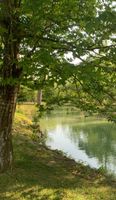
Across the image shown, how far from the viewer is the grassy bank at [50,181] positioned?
905 cm

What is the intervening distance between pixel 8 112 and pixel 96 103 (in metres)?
2.36

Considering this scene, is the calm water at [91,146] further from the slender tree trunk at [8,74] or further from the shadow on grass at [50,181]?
the slender tree trunk at [8,74]

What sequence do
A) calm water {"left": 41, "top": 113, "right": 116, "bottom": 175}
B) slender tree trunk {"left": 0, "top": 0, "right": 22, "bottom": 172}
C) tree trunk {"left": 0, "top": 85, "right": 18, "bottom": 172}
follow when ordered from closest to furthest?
slender tree trunk {"left": 0, "top": 0, "right": 22, "bottom": 172}
tree trunk {"left": 0, "top": 85, "right": 18, "bottom": 172}
calm water {"left": 41, "top": 113, "right": 116, "bottom": 175}

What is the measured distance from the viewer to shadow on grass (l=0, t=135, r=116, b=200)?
9.05 m

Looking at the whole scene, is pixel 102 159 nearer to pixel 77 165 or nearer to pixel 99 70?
pixel 77 165

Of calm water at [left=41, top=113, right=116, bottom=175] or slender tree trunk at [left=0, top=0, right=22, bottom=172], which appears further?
calm water at [left=41, top=113, right=116, bottom=175]

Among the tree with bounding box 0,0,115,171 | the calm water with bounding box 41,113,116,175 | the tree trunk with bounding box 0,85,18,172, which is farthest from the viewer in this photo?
the calm water with bounding box 41,113,116,175

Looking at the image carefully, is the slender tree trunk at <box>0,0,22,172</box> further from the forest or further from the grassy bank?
the grassy bank

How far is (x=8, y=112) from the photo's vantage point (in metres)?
9.72

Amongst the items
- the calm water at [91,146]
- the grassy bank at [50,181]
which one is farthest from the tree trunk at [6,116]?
the calm water at [91,146]

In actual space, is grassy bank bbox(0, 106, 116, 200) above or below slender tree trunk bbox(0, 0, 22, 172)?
below

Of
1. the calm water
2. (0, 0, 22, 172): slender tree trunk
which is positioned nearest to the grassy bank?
(0, 0, 22, 172): slender tree trunk

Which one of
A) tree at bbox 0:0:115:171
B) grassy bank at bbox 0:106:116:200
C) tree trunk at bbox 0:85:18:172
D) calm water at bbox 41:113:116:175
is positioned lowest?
calm water at bbox 41:113:116:175

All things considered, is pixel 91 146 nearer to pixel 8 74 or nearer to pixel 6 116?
pixel 6 116
